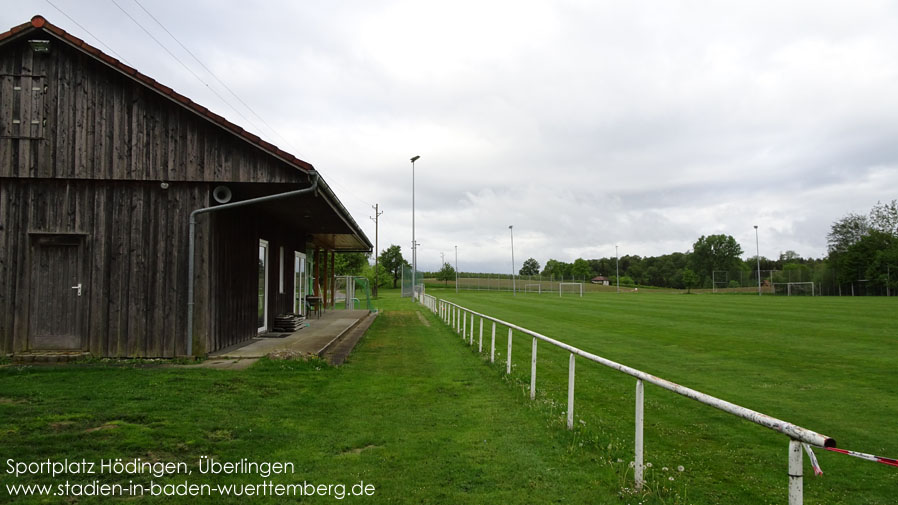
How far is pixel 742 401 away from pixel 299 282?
14028mm

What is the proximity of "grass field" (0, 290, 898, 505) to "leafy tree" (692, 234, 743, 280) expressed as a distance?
113 metres

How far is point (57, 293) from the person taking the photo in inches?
355

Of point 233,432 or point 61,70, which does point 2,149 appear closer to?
point 61,70

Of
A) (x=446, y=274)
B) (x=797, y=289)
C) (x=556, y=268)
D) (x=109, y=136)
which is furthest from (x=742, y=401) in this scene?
(x=556, y=268)

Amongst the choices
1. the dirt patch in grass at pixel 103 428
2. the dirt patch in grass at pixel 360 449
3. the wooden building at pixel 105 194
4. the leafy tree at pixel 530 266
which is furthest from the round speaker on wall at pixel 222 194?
the leafy tree at pixel 530 266

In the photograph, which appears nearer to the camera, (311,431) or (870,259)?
(311,431)

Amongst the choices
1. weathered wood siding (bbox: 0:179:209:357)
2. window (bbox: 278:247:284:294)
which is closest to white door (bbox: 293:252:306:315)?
window (bbox: 278:247:284:294)

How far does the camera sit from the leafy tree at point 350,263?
5556 cm

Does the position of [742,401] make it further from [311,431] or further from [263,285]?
[263,285]

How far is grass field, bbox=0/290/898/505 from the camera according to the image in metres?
4.01

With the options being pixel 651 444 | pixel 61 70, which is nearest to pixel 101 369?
pixel 61 70

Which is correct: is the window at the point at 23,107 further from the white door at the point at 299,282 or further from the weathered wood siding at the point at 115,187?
the white door at the point at 299,282

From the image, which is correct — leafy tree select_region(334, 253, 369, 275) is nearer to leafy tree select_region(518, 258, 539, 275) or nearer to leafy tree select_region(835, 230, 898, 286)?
leafy tree select_region(835, 230, 898, 286)

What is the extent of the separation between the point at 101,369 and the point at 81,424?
3467mm
